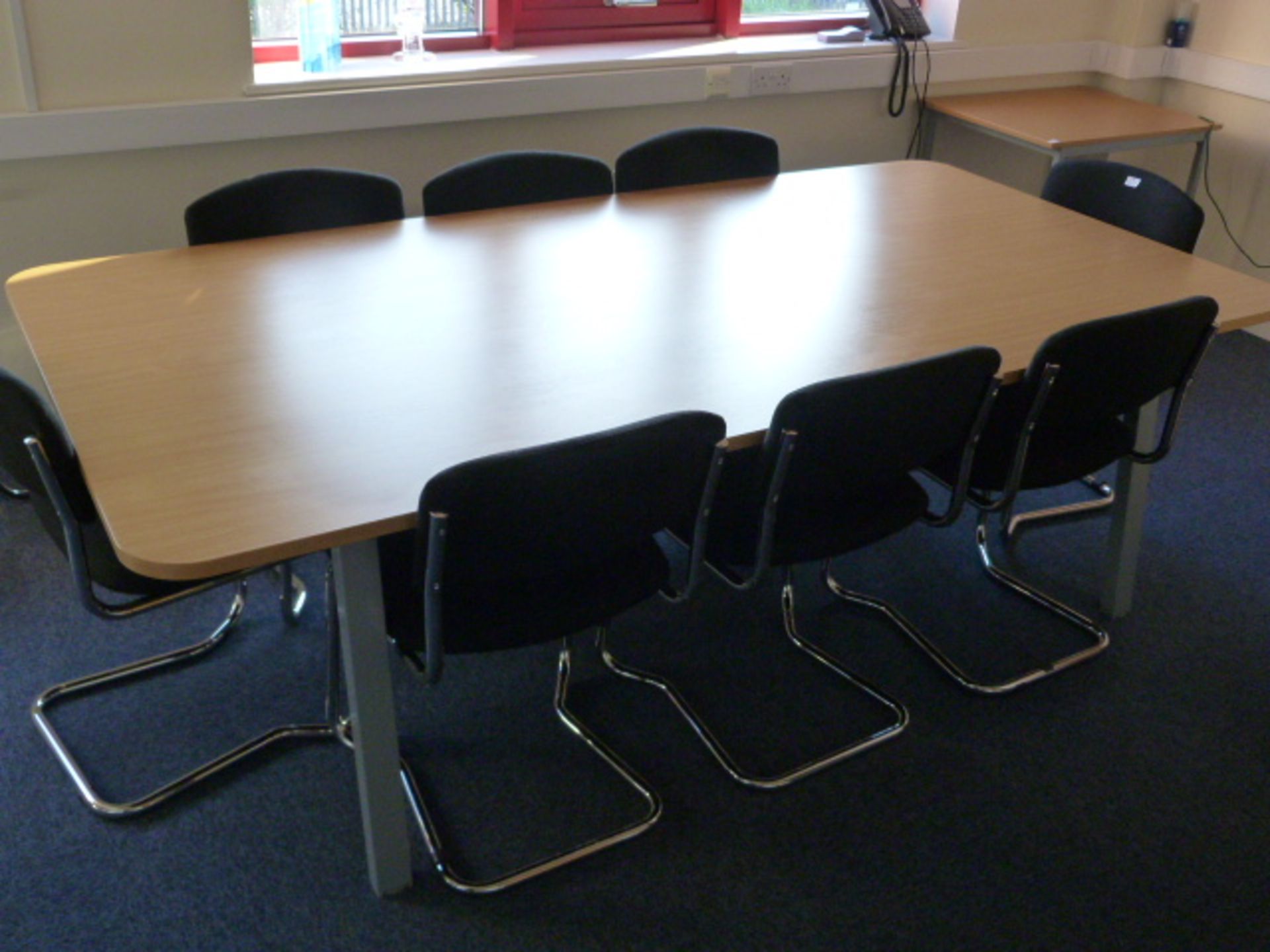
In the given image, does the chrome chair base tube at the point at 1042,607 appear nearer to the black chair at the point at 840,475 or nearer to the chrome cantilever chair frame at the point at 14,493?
the black chair at the point at 840,475

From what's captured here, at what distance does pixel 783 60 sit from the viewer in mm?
4016

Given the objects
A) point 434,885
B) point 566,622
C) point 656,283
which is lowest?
point 434,885

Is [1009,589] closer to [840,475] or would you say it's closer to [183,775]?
[840,475]

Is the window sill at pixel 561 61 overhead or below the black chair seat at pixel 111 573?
overhead

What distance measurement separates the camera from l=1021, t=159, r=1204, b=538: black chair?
2.89m

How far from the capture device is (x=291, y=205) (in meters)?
2.75

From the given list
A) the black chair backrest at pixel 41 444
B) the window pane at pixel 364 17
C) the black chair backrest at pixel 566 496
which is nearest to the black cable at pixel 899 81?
the window pane at pixel 364 17

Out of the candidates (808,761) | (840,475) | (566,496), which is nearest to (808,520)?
(840,475)

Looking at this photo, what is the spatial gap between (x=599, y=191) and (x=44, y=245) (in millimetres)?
1403

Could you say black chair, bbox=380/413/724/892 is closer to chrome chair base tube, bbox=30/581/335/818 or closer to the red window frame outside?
chrome chair base tube, bbox=30/581/335/818

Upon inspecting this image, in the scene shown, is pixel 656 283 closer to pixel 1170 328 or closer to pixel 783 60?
pixel 1170 328

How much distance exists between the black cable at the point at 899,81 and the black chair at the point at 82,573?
2.89 m

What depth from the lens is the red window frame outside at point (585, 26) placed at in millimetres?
3709

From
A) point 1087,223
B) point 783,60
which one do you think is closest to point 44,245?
point 783,60
